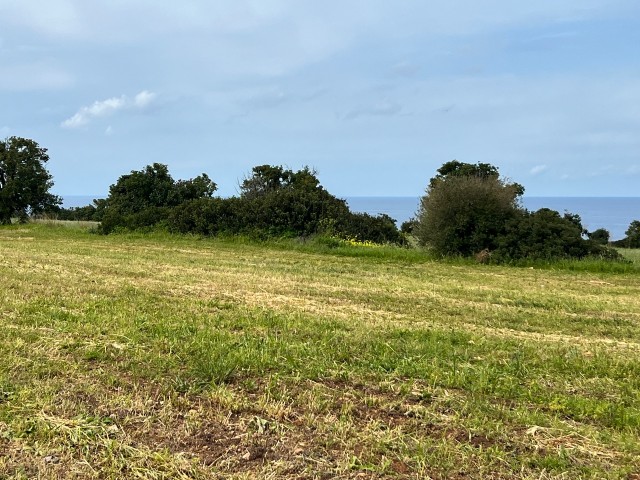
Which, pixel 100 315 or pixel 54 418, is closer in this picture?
pixel 54 418

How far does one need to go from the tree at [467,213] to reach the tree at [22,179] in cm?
2237

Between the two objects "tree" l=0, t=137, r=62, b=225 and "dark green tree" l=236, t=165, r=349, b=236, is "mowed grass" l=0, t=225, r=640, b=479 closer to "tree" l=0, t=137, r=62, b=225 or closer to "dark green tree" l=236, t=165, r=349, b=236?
"dark green tree" l=236, t=165, r=349, b=236

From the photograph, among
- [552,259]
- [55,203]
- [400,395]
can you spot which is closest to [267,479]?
[400,395]

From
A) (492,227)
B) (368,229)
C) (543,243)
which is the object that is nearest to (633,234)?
(368,229)

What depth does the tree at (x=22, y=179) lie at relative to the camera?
1129 inches

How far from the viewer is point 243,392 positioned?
3498 millimetres

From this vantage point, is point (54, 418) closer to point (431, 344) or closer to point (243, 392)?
point (243, 392)

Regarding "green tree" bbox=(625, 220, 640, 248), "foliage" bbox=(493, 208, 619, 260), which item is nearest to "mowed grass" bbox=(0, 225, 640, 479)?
"foliage" bbox=(493, 208, 619, 260)

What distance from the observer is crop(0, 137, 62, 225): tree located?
1129 inches

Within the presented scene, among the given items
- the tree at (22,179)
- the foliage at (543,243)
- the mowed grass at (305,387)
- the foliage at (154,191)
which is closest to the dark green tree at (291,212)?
the foliage at (543,243)

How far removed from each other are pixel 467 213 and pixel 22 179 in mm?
24086

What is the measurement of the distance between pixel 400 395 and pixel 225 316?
8.46ft

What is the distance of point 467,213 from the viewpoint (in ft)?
50.3

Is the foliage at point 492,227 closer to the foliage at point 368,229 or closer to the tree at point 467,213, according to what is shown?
the tree at point 467,213
